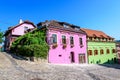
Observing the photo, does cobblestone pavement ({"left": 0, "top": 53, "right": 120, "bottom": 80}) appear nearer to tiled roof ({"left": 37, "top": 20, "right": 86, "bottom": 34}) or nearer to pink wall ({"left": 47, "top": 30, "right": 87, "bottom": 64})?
pink wall ({"left": 47, "top": 30, "right": 87, "bottom": 64})

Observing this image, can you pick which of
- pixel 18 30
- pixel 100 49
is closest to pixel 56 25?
pixel 18 30

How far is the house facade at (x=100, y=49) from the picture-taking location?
1179 inches

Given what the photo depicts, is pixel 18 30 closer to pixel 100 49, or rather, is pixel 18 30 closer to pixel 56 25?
pixel 56 25

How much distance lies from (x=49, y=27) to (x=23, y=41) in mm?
4996

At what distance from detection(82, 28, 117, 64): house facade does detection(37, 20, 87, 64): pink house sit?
196cm

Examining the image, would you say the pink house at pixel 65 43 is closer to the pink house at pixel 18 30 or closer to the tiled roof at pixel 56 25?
the tiled roof at pixel 56 25

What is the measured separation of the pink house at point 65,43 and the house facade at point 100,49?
6.43 ft

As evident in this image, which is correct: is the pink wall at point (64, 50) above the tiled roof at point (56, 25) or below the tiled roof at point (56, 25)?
below

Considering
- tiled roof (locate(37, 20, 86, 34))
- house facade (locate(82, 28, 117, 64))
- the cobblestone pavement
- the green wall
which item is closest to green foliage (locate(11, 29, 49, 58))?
tiled roof (locate(37, 20, 86, 34))

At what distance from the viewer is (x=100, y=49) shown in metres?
32.3

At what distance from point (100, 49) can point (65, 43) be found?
1124 centimetres

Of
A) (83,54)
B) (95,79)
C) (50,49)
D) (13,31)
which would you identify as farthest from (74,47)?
(13,31)

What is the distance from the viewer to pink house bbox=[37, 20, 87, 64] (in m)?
22.7

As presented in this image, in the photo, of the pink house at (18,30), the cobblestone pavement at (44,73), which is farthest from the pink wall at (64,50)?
the pink house at (18,30)
